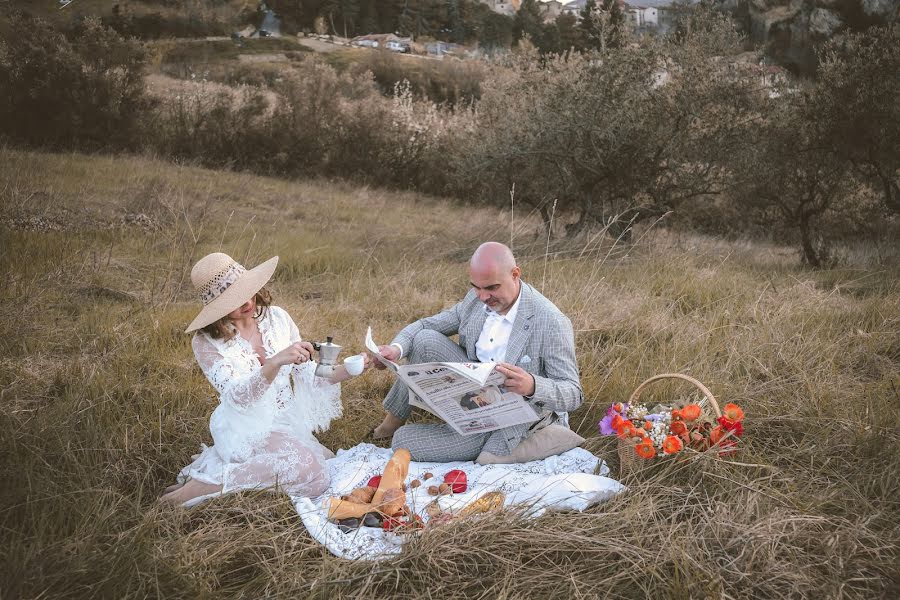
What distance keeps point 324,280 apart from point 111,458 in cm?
393

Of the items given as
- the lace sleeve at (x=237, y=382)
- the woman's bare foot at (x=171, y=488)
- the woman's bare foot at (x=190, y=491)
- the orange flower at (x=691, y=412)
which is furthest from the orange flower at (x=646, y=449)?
the woman's bare foot at (x=171, y=488)

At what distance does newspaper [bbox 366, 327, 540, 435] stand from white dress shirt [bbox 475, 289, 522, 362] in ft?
1.30

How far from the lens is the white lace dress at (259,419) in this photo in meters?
3.21

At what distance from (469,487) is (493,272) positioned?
115 cm

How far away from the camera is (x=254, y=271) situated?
3430 mm

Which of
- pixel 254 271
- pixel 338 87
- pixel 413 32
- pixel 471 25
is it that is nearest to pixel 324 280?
pixel 254 271

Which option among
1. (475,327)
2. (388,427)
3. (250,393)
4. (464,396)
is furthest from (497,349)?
(250,393)

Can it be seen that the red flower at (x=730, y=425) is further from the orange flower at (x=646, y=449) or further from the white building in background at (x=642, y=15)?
the white building in background at (x=642, y=15)

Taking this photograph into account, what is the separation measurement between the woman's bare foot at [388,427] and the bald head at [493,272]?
1.06 m

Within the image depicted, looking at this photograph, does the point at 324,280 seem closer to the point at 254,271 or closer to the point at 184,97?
the point at 254,271

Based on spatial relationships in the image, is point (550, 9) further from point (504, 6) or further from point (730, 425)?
point (730, 425)

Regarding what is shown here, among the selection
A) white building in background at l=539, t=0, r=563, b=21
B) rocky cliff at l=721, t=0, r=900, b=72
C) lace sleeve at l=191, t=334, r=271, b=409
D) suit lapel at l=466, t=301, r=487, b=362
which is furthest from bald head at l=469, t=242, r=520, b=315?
white building in background at l=539, t=0, r=563, b=21

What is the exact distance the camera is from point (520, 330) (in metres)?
3.70

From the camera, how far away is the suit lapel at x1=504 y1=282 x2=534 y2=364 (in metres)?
3.68
